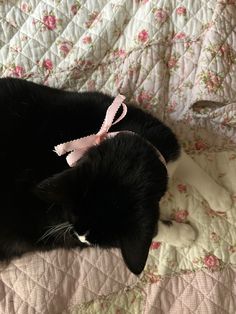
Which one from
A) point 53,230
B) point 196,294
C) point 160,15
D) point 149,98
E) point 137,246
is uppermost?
point 160,15

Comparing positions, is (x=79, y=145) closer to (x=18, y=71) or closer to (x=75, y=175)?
(x=75, y=175)

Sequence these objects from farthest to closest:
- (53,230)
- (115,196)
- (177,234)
Answer: (177,234)
(53,230)
(115,196)

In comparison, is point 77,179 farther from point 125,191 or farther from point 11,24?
point 11,24

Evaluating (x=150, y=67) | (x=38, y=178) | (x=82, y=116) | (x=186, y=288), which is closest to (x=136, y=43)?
(x=150, y=67)

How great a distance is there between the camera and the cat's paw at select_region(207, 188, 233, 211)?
1.15 meters

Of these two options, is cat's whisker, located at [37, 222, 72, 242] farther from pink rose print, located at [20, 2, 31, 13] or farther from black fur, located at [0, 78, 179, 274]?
pink rose print, located at [20, 2, 31, 13]

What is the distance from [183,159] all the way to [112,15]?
495 mm

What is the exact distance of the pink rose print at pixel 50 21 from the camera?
1298 mm

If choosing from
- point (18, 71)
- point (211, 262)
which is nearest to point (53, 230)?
point (211, 262)

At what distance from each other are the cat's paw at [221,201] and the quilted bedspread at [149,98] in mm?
22

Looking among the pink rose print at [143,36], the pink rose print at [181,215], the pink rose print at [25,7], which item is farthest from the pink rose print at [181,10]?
the pink rose print at [181,215]

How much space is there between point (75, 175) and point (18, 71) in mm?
593

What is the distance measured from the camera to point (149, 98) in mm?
1256

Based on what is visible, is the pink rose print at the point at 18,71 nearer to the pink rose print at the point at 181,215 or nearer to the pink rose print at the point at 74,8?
the pink rose print at the point at 74,8
